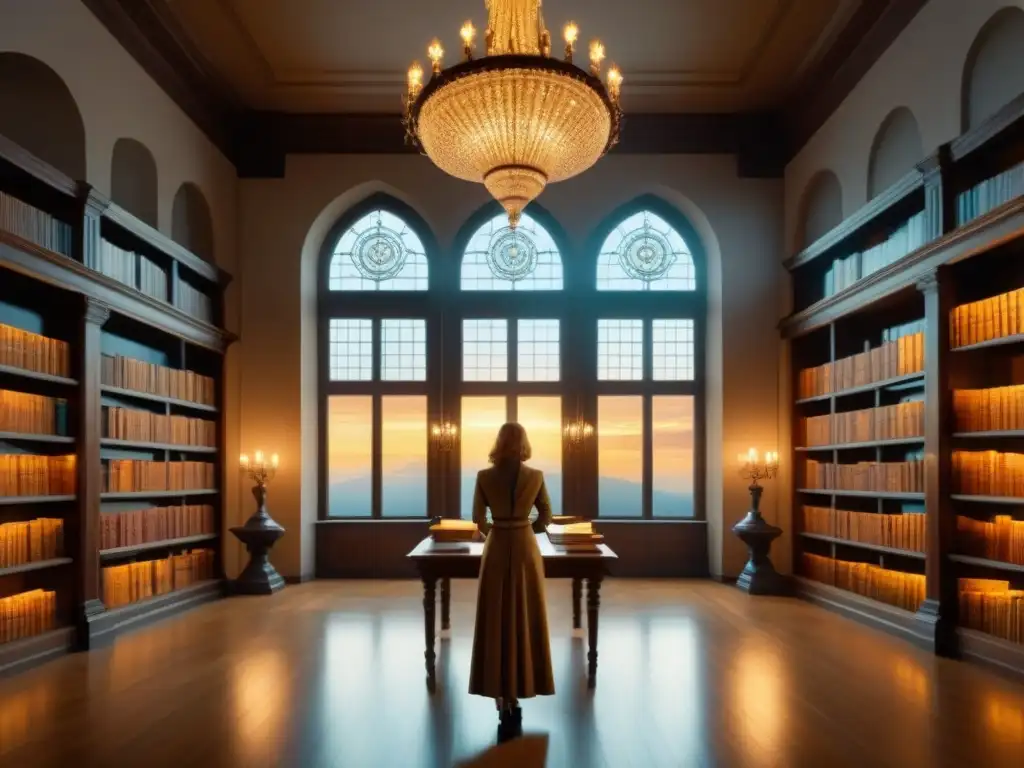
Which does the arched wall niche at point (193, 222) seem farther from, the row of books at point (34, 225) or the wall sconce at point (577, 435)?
the wall sconce at point (577, 435)

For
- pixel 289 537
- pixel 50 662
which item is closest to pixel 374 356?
pixel 289 537

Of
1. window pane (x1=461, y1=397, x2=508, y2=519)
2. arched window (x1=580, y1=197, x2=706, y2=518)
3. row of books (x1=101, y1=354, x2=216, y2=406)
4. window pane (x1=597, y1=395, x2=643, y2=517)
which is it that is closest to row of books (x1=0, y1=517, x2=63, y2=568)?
row of books (x1=101, y1=354, x2=216, y2=406)


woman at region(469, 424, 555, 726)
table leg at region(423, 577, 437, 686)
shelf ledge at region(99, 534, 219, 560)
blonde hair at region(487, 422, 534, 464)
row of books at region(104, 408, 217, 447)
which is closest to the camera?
woman at region(469, 424, 555, 726)

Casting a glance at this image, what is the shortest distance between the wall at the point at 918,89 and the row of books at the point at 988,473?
2.44 meters

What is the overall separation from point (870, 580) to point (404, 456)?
5.45 meters

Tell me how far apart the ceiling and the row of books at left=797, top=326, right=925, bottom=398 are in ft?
10.0

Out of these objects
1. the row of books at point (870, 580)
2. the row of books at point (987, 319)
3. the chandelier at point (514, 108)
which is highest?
the chandelier at point (514, 108)

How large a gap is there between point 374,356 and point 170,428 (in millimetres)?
2965

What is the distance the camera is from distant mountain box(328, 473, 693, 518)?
1055cm

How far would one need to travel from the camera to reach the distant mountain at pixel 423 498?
10.6m

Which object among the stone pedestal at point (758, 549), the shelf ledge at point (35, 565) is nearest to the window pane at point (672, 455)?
the stone pedestal at point (758, 549)

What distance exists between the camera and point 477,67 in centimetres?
532

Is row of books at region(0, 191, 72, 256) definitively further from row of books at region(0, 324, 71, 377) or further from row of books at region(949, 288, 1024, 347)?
row of books at region(949, 288, 1024, 347)

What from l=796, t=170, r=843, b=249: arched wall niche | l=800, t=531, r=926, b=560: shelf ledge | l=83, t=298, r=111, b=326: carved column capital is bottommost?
l=800, t=531, r=926, b=560: shelf ledge
